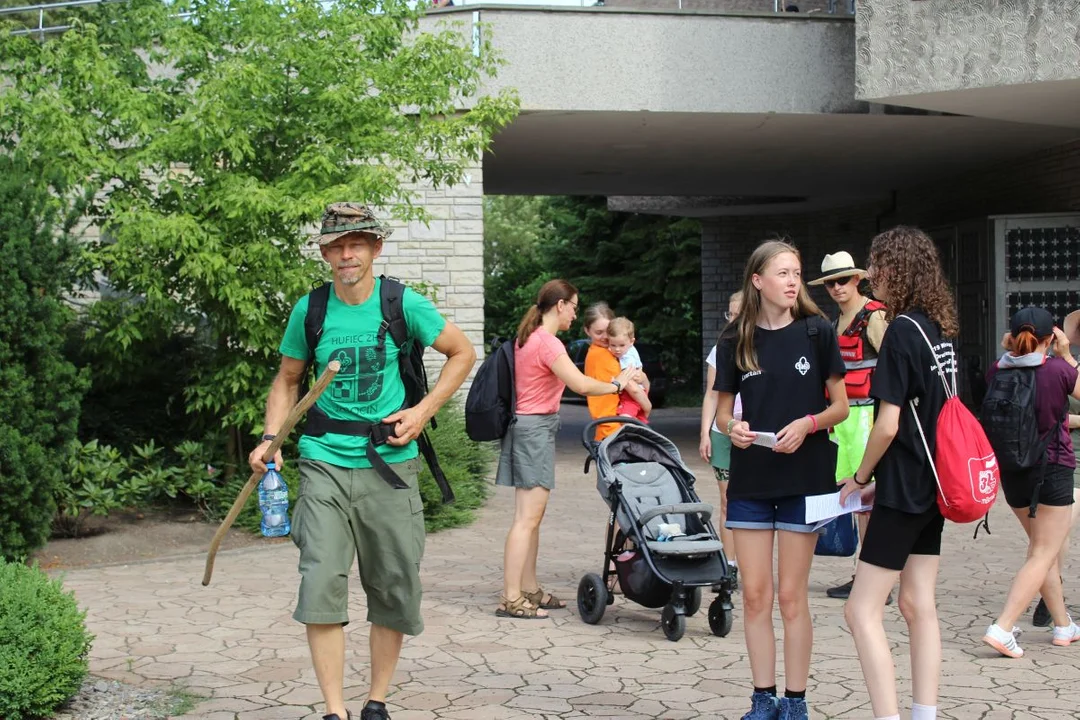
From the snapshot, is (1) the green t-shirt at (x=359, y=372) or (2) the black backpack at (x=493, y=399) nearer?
(1) the green t-shirt at (x=359, y=372)

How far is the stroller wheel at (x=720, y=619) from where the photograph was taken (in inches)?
259

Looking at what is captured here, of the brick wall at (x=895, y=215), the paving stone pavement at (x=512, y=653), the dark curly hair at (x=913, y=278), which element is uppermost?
the brick wall at (x=895, y=215)

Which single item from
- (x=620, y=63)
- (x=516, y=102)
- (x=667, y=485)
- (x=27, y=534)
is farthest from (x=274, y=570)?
(x=620, y=63)

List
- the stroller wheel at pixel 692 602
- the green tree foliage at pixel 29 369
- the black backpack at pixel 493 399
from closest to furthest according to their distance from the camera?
the stroller wheel at pixel 692 602, the black backpack at pixel 493 399, the green tree foliage at pixel 29 369

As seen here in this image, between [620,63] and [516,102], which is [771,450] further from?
[620,63]

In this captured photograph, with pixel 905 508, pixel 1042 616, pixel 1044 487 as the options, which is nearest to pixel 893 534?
pixel 905 508

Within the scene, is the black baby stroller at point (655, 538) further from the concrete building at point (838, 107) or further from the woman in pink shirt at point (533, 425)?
the concrete building at point (838, 107)

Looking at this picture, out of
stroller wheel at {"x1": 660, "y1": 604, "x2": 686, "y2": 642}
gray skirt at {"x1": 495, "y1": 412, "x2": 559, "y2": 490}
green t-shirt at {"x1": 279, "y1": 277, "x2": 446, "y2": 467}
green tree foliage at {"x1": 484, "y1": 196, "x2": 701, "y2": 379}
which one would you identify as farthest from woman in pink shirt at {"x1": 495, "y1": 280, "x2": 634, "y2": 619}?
green tree foliage at {"x1": 484, "y1": 196, "x2": 701, "y2": 379}

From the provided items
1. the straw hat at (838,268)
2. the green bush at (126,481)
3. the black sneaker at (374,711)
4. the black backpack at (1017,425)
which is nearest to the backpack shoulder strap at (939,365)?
the black backpack at (1017,425)

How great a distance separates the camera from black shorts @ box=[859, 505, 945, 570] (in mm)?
4387

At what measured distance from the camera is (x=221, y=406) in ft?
35.5

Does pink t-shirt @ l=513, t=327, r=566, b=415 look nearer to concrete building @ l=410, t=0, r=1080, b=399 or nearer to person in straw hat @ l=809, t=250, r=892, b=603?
person in straw hat @ l=809, t=250, r=892, b=603

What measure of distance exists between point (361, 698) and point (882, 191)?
20.4 metres

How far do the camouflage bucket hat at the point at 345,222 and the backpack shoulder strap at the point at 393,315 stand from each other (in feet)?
0.70
